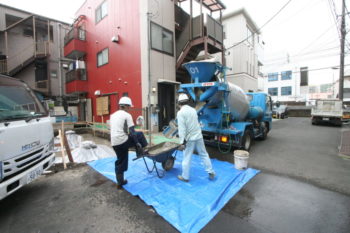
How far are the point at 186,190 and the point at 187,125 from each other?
4.29 feet

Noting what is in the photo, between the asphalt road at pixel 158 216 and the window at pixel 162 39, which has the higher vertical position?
the window at pixel 162 39

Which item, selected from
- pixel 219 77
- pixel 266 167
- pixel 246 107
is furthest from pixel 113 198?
pixel 246 107

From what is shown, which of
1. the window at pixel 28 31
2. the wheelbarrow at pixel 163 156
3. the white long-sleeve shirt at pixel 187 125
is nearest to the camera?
the white long-sleeve shirt at pixel 187 125

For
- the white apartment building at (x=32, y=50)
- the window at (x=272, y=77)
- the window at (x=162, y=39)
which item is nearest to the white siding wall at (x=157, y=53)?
the window at (x=162, y=39)

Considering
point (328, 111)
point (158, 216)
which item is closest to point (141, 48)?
point (158, 216)

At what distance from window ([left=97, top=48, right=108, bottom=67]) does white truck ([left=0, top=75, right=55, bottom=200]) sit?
8611mm

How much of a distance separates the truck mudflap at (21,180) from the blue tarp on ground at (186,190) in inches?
53.7

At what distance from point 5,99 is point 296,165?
22.9 feet

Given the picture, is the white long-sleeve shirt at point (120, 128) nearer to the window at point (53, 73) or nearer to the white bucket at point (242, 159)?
the white bucket at point (242, 159)

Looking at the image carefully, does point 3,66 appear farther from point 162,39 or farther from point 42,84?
point 162,39

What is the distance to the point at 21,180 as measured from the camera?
2459mm

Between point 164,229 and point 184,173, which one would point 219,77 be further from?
point 164,229

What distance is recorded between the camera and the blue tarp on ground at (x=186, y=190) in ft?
7.91

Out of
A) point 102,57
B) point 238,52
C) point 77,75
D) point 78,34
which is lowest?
point 77,75
